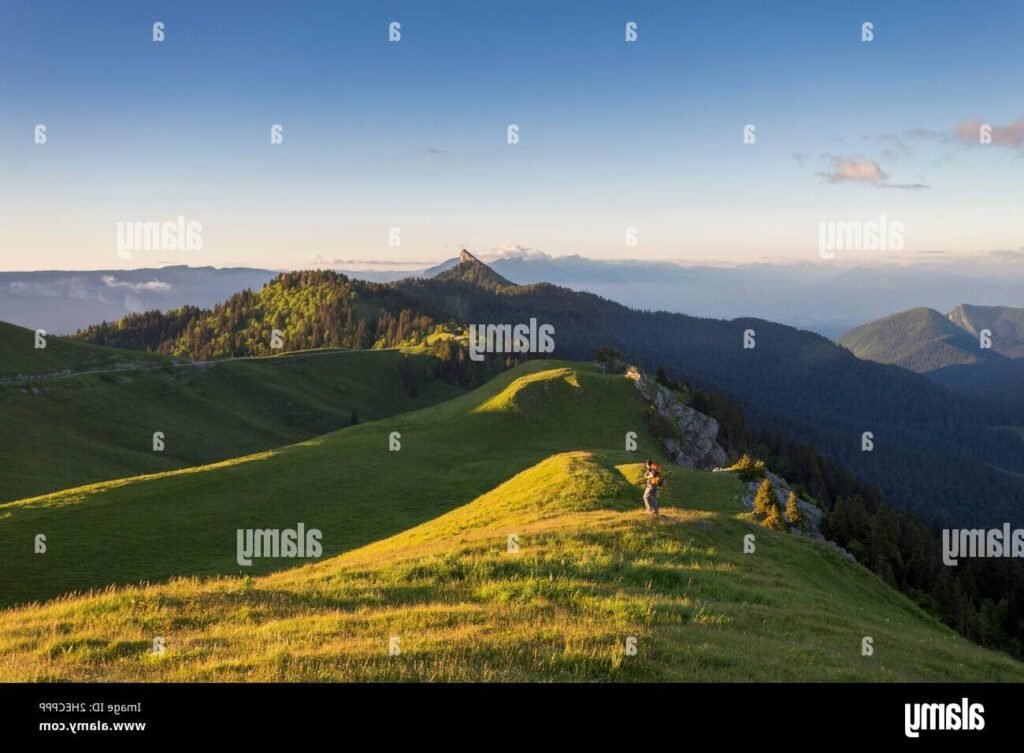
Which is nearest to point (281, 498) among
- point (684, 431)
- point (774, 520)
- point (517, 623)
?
point (774, 520)

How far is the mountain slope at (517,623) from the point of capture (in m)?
12.2

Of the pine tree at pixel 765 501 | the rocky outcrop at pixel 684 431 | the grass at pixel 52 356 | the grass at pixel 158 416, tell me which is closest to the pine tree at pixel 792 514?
the pine tree at pixel 765 501

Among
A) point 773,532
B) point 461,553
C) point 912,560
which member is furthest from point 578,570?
point 912,560

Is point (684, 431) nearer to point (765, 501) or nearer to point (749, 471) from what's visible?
point (749, 471)

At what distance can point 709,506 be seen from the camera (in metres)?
42.7

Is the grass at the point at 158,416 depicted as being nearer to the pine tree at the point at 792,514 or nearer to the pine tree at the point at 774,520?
the pine tree at the point at 774,520

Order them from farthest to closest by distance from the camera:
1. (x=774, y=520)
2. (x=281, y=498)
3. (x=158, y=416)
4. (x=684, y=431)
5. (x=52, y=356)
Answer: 1. (x=52, y=356)
2. (x=158, y=416)
3. (x=684, y=431)
4. (x=281, y=498)
5. (x=774, y=520)

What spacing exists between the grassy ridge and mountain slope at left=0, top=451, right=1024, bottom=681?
22.8 metres

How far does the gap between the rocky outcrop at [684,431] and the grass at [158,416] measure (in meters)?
70.8

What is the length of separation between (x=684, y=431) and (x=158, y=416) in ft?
292

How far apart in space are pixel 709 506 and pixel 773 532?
20.3 ft

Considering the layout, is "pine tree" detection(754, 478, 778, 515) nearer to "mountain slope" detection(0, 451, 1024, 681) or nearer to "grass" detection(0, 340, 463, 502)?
"mountain slope" detection(0, 451, 1024, 681)

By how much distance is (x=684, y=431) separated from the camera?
100 meters
